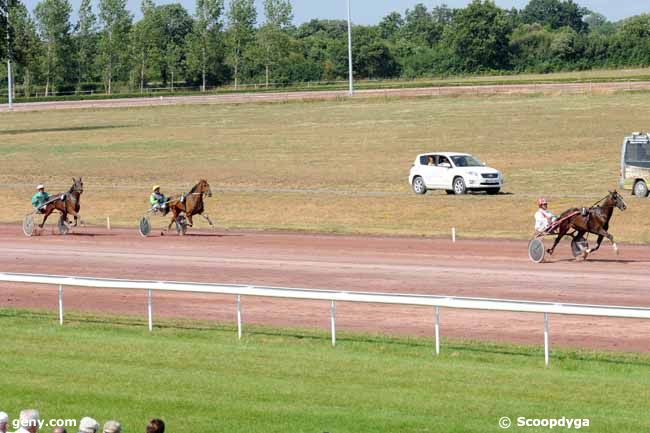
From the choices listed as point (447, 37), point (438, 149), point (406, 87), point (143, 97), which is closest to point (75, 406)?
point (438, 149)

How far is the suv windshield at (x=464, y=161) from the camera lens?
126ft

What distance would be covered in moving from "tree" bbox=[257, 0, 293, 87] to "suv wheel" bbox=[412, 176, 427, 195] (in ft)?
244

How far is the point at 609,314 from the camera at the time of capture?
13.5 m

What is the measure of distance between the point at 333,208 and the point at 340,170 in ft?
37.0

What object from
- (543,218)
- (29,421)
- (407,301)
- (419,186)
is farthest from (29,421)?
(419,186)

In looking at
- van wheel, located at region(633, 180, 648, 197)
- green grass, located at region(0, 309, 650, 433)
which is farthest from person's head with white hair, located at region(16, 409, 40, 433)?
van wheel, located at region(633, 180, 648, 197)

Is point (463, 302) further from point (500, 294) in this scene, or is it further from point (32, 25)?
point (32, 25)

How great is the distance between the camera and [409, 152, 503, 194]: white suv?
37344 millimetres

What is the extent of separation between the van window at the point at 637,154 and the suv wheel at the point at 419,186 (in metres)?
6.54

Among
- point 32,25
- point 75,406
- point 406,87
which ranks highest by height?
point 32,25

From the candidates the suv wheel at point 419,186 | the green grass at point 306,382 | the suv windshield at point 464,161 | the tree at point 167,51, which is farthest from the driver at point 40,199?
the tree at point 167,51

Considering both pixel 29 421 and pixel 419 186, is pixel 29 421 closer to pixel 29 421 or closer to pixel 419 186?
pixel 29 421

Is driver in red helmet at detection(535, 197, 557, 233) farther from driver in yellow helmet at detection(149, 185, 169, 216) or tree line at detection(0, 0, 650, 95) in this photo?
tree line at detection(0, 0, 650, 95)

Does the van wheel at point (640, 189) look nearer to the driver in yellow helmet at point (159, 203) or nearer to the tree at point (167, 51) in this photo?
the driver in yellow helmet at point (159, 203)
